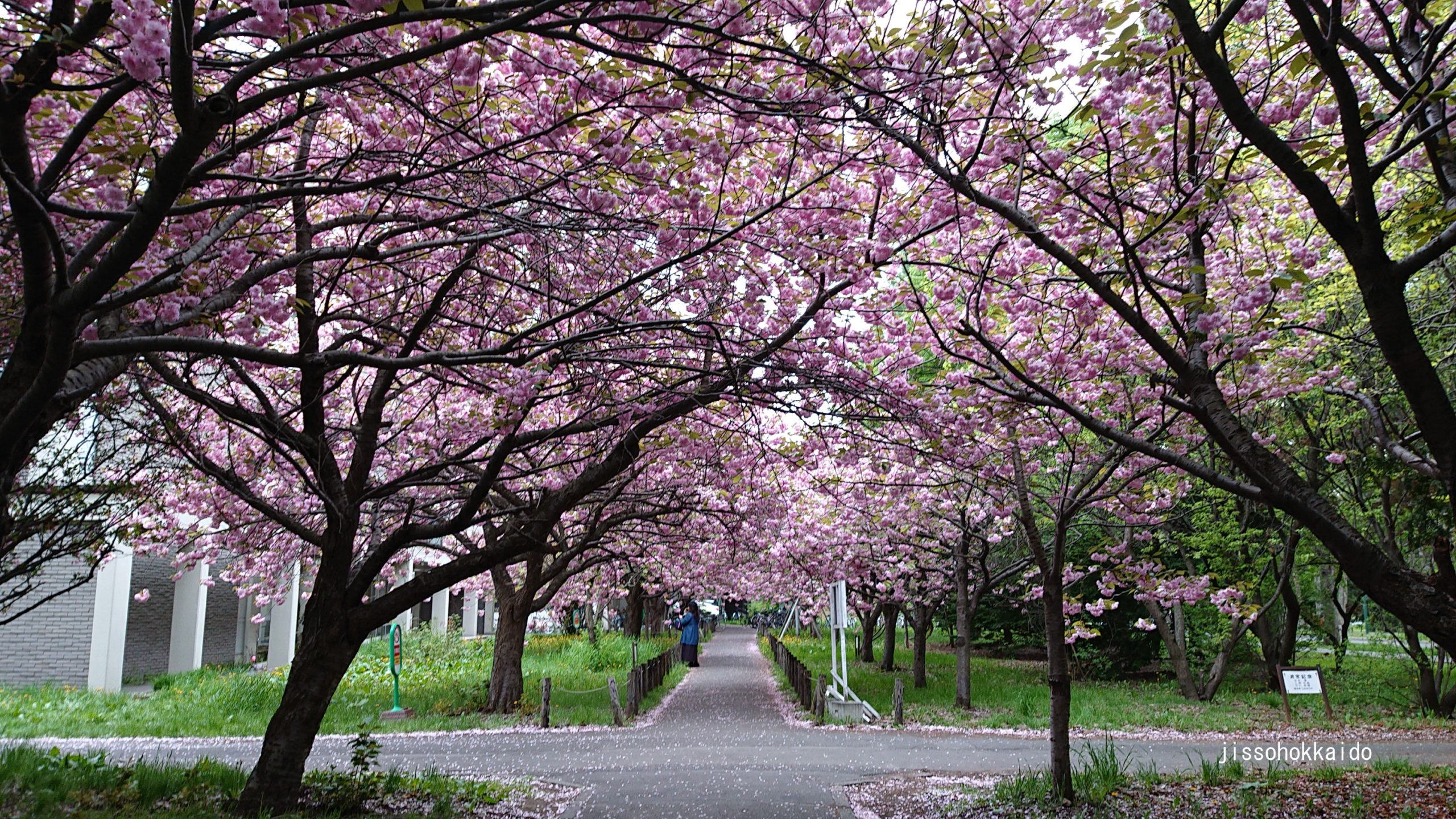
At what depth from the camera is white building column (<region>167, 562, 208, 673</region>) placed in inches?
717

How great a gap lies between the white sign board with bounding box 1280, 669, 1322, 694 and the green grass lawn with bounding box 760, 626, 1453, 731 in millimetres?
1046

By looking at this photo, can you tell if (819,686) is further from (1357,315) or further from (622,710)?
(1357,315)

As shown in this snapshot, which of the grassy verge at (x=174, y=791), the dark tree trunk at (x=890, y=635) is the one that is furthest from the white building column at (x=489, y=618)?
the grassy verge at (x=174, y=791)

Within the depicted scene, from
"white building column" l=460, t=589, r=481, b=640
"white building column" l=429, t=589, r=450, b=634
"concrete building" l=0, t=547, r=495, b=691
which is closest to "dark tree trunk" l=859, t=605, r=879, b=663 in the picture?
"concrete building" l=0, t=547, r=495, b=691

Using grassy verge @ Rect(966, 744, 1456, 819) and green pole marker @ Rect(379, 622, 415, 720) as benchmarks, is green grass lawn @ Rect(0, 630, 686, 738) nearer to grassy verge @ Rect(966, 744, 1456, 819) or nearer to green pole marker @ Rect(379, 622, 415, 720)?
green pole marker @ Rect(379, 622, 415, 720)

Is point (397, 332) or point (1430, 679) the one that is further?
point (1430, 679)

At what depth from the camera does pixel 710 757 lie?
1061cm

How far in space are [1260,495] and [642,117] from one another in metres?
3.80

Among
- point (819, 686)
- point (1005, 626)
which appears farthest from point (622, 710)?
point (1005, 626)

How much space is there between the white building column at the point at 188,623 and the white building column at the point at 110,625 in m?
2.62

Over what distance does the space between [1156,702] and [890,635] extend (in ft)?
23.9

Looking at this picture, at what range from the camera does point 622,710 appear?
15.1 m

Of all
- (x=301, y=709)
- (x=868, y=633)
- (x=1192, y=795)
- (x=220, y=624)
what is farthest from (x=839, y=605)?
(x=220, y=624)

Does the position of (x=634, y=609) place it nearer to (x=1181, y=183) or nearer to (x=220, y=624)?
(x=220, y=624)
